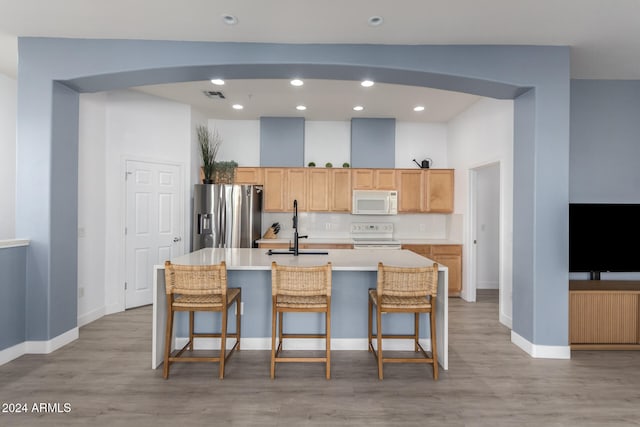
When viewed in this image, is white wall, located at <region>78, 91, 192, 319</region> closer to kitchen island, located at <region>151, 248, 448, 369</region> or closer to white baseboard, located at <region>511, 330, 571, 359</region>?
kitchen island, located at <region>151, 248, 448, 369</region>

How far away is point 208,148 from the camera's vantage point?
5.68 m

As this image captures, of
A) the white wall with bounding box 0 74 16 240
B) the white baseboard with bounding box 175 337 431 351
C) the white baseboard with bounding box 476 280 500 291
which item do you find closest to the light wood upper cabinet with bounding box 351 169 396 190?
the white baseboard with bounding box 476 280 500 291

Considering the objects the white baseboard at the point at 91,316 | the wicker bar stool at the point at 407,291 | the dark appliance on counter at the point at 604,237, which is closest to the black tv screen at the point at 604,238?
the dark appliance on counter at the point at 604,237

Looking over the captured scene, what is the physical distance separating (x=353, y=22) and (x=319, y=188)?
3.24 meters

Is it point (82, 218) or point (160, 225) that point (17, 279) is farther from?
point (160, 225)

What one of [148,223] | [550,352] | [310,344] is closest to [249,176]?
[148,223]

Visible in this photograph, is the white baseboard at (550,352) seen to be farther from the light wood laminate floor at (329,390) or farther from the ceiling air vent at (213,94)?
the ceiling air vent at (213,94)

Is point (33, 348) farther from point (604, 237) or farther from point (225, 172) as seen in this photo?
point (604, 237)

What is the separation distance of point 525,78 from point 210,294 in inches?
137

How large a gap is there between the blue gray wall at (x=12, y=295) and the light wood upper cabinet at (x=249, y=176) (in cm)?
311

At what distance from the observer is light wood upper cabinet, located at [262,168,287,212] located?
582 cm

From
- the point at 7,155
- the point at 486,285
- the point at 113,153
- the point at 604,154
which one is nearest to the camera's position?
the point at 604,154

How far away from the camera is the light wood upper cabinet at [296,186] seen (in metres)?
5.83

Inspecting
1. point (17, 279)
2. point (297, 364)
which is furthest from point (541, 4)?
point (17, 279)
